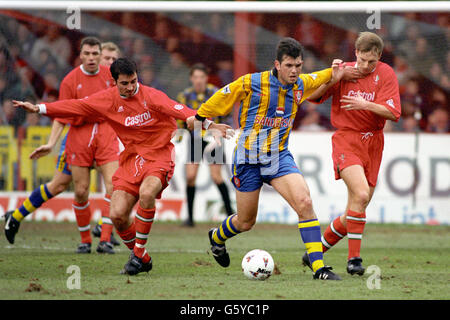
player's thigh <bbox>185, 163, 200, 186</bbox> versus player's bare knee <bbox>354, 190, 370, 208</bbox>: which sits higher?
player's bare knee <bbox>354, 190, 370, 208</bbox>

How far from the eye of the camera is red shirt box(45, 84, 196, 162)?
727cm

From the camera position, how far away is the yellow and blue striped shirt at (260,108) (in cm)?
685

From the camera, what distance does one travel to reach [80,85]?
9.09m

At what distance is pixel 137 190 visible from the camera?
7.27 metres

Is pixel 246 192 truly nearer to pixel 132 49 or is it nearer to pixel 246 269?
pixel 246 269

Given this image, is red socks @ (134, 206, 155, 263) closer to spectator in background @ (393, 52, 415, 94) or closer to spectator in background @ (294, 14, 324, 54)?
spectator in background @ (393, 52, 415, 94)

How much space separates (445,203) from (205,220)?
13.7ft

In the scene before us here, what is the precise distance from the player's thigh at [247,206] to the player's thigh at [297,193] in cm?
32

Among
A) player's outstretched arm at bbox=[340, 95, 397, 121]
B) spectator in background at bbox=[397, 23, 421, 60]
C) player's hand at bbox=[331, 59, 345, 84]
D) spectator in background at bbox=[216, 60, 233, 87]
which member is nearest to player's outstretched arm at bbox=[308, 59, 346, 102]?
player's hand at bbox=[331, 59, 345, 84]

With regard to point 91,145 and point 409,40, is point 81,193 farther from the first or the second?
point 409,40

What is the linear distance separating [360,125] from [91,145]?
332 cm

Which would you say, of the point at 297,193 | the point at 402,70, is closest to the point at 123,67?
the point at 297,193

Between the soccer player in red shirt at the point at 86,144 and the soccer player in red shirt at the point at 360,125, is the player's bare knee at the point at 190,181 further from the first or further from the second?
the soccer player in red shirt at the point at 360,125

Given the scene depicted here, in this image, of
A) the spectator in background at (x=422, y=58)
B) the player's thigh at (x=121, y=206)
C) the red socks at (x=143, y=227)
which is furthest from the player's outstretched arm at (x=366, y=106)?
the spectator in background at (x=422, y=58)
